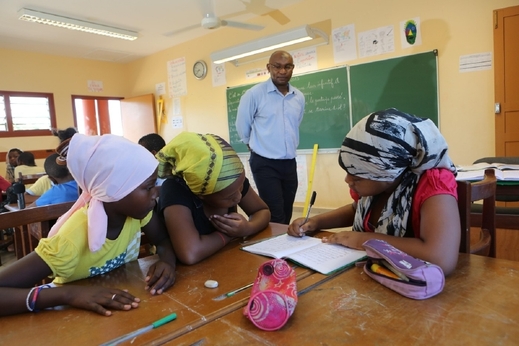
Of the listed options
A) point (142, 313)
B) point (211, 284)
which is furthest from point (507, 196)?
point (142, 313)

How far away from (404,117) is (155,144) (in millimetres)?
1831

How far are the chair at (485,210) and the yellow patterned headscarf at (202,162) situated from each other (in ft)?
2.32

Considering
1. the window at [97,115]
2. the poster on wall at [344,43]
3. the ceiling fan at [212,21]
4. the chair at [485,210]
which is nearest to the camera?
the chair at [485,210]

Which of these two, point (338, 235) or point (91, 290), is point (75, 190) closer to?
point (91, 290)

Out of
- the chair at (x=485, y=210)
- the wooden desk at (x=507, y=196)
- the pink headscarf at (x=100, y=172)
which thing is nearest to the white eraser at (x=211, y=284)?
the pink headscarf at (x=100, y=172)

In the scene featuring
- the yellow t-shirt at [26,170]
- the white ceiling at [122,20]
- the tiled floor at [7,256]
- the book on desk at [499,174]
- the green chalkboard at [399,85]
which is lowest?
the tiled floor at [7,256]

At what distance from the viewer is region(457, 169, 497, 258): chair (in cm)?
108

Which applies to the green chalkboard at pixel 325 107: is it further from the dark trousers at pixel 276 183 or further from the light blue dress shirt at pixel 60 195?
the light blue dress shirt at pixel 60 195

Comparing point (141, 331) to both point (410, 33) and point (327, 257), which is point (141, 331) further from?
point (410, 33)

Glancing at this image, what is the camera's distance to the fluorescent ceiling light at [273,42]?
378 centimetres

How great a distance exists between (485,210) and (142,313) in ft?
3.90

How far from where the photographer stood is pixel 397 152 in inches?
37.7

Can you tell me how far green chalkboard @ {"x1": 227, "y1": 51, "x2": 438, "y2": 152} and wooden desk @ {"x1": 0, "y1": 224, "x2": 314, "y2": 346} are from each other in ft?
10.1

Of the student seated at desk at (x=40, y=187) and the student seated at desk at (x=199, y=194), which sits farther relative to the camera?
the student seated at desk at (x=40, y=187)
